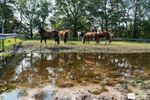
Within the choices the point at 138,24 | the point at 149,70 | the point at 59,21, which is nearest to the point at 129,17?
the point at 138,24

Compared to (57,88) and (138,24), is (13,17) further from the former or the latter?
(57,88)

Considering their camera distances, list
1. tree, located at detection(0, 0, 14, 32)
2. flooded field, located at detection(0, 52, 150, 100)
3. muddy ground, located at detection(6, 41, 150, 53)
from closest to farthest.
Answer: flooded field, located at detection(0, 52, 150, 100), muddy ground, located at detection(6, 41, 150, 53), tree, located at detection(0, 0, 14, 32)

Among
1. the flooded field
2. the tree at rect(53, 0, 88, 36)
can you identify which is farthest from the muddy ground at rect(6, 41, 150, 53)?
the tree at rect(53, 0, 88, 36)

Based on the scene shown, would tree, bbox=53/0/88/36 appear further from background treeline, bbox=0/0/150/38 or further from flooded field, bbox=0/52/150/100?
flooded field, bbox=0/52/150/100

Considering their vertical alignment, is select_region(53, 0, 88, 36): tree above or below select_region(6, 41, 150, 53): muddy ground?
above

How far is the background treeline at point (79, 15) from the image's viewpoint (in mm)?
65062

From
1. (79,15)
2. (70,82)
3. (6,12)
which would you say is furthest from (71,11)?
(70,82)

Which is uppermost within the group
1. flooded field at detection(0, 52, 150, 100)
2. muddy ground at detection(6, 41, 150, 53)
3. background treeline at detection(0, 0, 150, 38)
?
background treeline at detection(0, 0, 150, 38)

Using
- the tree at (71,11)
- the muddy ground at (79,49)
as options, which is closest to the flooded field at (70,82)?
the muddy ground at (79,49)

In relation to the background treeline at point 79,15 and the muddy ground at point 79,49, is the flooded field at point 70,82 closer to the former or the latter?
the muddy ground at point 79,49

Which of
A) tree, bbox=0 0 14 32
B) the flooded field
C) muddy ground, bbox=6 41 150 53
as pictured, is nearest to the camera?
the flooded field

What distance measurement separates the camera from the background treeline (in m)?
65.1

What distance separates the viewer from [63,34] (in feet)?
125

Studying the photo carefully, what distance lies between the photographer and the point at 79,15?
65.2 m
